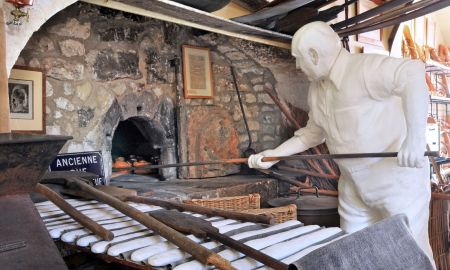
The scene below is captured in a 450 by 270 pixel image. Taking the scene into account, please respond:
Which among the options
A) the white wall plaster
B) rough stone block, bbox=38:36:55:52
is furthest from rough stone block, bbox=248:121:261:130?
the white wall plaster

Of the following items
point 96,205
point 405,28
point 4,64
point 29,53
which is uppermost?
point 405,28

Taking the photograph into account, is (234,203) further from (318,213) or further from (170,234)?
(170,234)

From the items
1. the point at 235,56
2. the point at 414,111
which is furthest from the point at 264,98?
the point at 414,111

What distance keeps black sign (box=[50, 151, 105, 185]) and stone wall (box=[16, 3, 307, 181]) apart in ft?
0.58

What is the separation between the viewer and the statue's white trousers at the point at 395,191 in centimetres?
184

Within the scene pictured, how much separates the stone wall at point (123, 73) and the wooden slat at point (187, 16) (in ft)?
2.08

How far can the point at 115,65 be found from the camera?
10.0 feet

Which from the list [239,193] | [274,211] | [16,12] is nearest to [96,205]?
[16,12]

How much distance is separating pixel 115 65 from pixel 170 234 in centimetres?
221

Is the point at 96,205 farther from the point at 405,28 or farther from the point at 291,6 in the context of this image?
the point at 405,28

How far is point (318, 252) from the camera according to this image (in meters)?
0.88

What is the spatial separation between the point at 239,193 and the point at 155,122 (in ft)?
3.03

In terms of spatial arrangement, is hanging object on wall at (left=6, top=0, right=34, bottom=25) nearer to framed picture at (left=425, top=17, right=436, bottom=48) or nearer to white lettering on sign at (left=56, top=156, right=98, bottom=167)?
white lettering on sign at (left=56, top=156, right=98, bottom=167)

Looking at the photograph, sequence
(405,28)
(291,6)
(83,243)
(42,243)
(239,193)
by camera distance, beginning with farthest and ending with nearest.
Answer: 1. (405,28)
2. (239,193)
3. (291,6)
4. (83,243)
5. (42,243)
